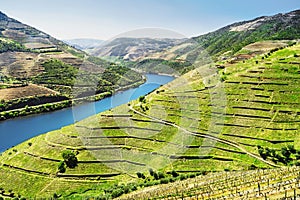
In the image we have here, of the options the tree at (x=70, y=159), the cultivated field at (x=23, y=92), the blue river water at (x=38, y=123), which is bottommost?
the blue river water at (x=38, y=123)

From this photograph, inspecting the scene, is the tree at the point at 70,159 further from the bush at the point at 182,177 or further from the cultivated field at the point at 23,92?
the cultivated field at the point at 23,92

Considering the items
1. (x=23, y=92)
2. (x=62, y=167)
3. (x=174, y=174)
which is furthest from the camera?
(x=23, y=92)

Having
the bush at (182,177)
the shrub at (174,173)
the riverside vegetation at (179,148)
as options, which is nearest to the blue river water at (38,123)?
the riverside vegetation at (179,148)

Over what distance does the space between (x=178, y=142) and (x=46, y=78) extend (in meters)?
95.9

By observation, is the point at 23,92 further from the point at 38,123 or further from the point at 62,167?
the point at 62,167

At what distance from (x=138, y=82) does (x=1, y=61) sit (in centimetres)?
6435

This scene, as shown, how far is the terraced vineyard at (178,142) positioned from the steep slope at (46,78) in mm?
46253

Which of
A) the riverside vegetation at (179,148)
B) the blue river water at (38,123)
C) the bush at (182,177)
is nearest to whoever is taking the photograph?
the riverside vegetation at (179,148)

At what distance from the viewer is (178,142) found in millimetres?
57844

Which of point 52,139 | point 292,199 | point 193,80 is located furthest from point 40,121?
point 292,199

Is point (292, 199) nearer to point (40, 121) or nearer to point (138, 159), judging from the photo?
point (138, 159)

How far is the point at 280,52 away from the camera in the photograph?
94.9 meters

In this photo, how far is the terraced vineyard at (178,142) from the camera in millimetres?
50031

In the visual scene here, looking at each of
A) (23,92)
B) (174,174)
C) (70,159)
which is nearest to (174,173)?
(174,174)
